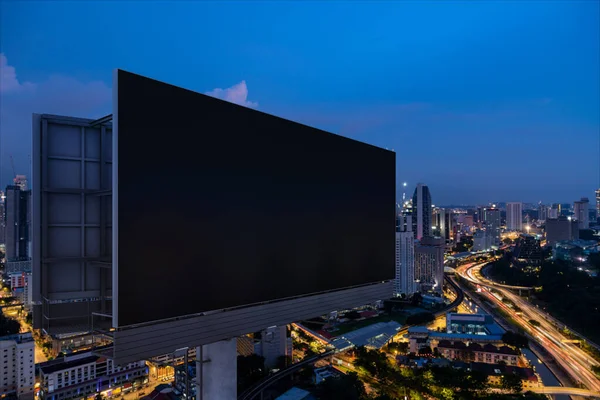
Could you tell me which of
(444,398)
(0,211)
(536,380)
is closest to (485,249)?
(536,380)

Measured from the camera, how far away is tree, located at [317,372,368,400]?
9.23 m

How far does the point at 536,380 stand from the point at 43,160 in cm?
1436

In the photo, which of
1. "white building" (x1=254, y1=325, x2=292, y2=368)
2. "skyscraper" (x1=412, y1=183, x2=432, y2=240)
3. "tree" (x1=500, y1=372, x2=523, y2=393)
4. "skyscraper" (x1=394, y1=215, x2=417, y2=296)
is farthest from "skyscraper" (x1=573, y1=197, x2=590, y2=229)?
"white building" (x1=254, y1=325, x2=292, y2=368)

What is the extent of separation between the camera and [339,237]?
A: 3074mm

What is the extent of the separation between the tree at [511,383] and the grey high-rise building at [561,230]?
40464 mm

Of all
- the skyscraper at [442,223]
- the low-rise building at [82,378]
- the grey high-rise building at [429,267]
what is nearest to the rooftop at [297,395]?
the low-rise building at [82,378]

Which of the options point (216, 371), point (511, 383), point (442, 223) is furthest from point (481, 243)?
point (216, 371)

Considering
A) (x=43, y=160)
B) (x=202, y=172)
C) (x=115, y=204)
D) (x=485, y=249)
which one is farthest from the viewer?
Result: (x=485, y=249)

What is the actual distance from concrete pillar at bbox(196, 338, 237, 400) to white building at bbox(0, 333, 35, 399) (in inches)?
522

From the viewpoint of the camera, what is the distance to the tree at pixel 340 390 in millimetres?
9227

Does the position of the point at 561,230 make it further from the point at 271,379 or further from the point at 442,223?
the point at 271,379

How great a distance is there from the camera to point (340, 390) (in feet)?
30.5

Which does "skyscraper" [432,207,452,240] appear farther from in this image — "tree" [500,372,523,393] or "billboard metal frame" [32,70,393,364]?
"billboard metal frame" [32,70,393,364]

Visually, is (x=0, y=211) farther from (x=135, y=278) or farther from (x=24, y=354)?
(x=135, y=278)
